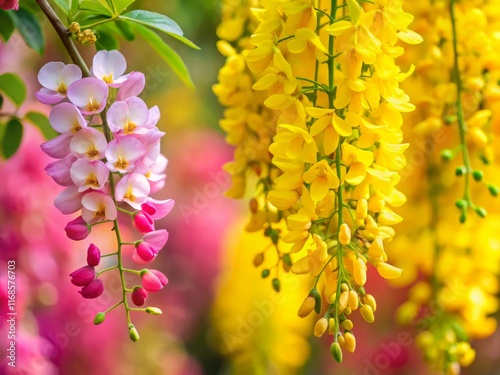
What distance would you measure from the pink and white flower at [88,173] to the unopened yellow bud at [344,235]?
0.17 metres

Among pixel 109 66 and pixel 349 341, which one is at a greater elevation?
pixel 109 66

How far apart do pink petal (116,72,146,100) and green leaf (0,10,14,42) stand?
17 centimetres

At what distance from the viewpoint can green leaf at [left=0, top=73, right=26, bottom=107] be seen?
0.75 m

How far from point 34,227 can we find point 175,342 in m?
0.51

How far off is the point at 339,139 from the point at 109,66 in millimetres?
179

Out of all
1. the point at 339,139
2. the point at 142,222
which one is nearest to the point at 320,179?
the point at 339,139

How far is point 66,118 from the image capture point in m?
0.53

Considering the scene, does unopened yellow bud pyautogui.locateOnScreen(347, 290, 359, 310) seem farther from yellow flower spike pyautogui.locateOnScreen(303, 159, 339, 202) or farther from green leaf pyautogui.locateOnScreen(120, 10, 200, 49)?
green leaf pyautogui.locateOnScreen(120, 10, 200, 49)

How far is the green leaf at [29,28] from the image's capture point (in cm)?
68

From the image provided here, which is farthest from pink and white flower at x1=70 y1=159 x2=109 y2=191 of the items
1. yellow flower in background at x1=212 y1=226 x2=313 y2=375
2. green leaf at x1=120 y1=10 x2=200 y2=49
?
yellow flower in background at x1=212 y1=226 x2=313 y2=375

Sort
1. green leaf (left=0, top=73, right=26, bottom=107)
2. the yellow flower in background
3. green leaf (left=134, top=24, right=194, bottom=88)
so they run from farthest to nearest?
the yellow flower in background, green leaf (left=0, top=73, right=26, bottom=107), green leaf (left=134, top=24, right=194, bottom=88)

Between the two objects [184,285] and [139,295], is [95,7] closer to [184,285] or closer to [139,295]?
[139,295]

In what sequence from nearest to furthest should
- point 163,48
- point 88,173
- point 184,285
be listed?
point 88,173, point 163,48, point 184,285

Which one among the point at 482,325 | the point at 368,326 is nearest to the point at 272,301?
the point at 368,326
